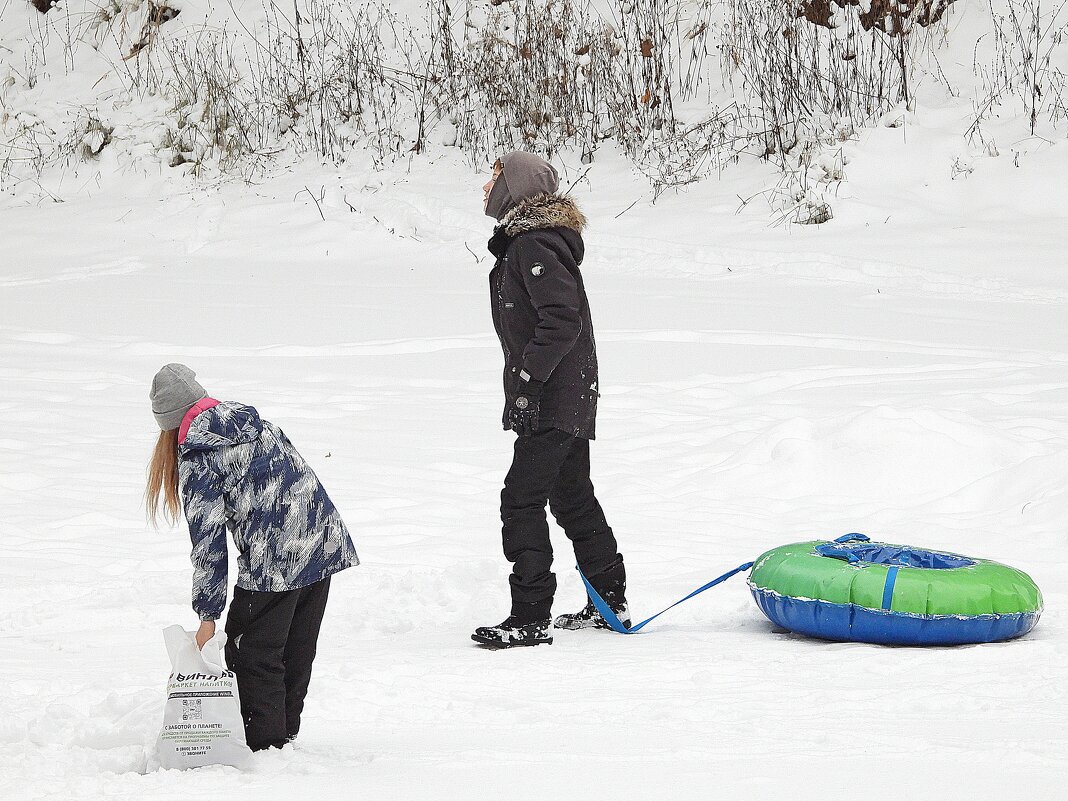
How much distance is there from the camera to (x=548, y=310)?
383 centimetres

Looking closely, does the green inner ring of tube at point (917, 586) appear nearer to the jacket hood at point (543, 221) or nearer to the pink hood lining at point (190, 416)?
the jacket hood at point (543, 221)

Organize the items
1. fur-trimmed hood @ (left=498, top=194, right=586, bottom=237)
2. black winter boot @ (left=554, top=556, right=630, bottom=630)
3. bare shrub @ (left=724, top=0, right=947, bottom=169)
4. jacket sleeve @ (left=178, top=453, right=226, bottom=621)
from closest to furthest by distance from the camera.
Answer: jacket sleeve @ (left=178, top=453, right=226, bottom=621)
fur-trimmed hood @ (left=498, top=194, right=586, bottom=237)
black winter boot @ (left=554, top=556, right=630, bottom=630)
bare shrub @ (left=724, top=0, right=947, bottom=169)

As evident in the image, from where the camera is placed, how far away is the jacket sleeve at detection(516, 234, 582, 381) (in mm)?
3816

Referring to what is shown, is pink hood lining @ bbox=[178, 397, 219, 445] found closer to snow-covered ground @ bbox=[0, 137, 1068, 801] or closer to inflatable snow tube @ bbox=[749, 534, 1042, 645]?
snow-covered ground @ bbox=[0, 137, 1068, 801]

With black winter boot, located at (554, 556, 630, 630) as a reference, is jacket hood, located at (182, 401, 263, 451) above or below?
above

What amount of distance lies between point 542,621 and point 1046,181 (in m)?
9.43

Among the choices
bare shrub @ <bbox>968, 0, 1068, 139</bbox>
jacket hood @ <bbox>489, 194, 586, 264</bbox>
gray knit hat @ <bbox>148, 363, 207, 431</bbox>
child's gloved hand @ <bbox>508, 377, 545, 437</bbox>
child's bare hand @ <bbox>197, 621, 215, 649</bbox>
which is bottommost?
child's bare hand @ <bbox>197, 621, 215, 649</bbox>

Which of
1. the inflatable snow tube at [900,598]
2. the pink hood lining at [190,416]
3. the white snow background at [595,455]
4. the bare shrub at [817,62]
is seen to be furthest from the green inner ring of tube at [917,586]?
the bare shrub at [817,62]

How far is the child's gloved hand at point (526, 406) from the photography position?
385cm

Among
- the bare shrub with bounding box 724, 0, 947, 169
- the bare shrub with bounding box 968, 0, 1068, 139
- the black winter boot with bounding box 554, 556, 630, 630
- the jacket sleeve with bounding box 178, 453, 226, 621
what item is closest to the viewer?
the jacket sleeve with bounding box 178, 453, 226, 621

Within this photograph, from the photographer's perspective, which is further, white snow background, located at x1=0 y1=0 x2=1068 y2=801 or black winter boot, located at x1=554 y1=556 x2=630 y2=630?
black winter boot, located at x1=554 y1=556 x2=630 y2=630

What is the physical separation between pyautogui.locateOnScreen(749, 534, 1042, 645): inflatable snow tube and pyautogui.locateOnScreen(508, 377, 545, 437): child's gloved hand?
0.93 meters

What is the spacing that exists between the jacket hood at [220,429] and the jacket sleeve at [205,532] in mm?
37

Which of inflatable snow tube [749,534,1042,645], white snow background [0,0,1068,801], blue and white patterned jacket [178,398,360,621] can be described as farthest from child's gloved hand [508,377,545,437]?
blue and white patterned jacket [178,398,360,621]
